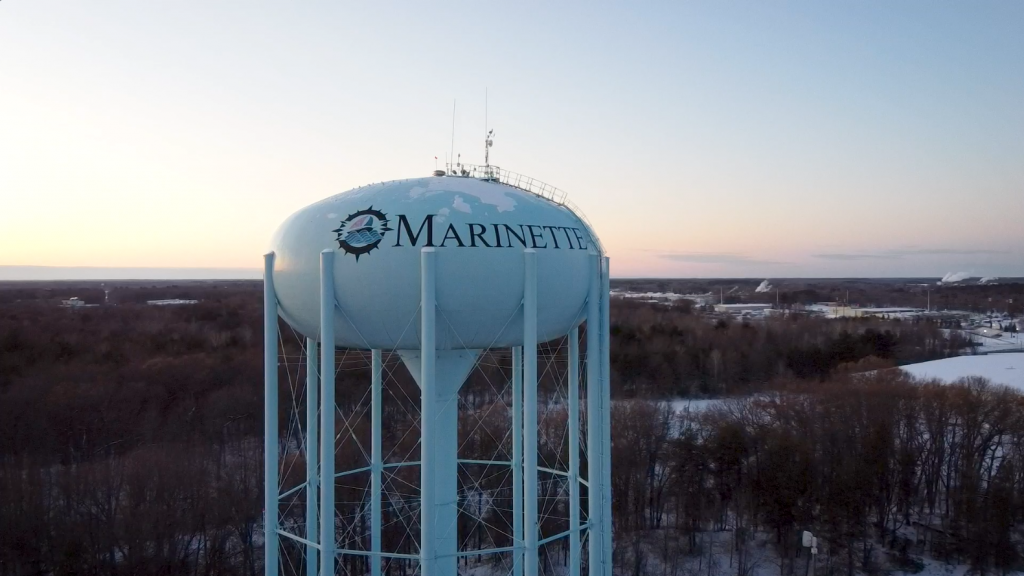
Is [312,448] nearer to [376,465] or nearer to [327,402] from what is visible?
[327,402]

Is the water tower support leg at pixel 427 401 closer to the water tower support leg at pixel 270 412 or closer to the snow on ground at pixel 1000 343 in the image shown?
the water tower support leg at pixel 270 412

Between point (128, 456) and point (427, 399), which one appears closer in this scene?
point (427, 399)

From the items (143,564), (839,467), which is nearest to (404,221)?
(143,564)

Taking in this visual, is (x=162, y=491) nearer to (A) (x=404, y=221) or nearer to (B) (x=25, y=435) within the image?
(B) (x=25, y=435)

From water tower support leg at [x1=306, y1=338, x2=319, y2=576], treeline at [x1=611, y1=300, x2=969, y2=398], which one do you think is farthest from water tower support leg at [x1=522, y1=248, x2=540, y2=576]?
treeline at [x1=611, y1=300, x2=969, y2=398]

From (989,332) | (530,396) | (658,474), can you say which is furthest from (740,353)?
(530,396)

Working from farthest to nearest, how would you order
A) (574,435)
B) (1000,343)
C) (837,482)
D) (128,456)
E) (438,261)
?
(1000,343) → (128,456) → (837,482) → (574,435) → (438,261)

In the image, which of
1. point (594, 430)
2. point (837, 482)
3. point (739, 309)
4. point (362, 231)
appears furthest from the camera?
point (739, 309)
